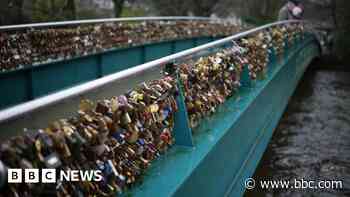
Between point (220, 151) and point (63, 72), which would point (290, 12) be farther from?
point (220, 151)

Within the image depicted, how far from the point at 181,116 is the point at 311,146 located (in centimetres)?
482

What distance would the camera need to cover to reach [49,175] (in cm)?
205

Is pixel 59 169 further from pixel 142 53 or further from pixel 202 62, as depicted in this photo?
pixel 142 53

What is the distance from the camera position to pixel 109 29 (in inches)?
373

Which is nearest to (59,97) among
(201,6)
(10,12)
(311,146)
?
(311,146)

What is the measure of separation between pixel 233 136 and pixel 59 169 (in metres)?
2.66

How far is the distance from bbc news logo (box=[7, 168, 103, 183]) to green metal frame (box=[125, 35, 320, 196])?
600mm

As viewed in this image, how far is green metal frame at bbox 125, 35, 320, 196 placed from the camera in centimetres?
314

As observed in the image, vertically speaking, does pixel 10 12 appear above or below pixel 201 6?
below

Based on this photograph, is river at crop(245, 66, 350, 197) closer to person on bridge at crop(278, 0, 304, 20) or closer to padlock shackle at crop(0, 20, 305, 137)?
padlock shackle at crop(0, 20, 305, 137)

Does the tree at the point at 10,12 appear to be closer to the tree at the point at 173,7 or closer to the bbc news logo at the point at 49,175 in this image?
the tree at the point at 173,7

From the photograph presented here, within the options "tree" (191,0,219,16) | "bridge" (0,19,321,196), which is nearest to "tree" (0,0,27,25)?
"bridge" (0,19,321,196)

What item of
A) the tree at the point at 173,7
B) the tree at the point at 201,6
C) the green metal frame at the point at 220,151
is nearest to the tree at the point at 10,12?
the green metal frame at the point at 220,151

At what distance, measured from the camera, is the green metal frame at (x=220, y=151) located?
3139mm
